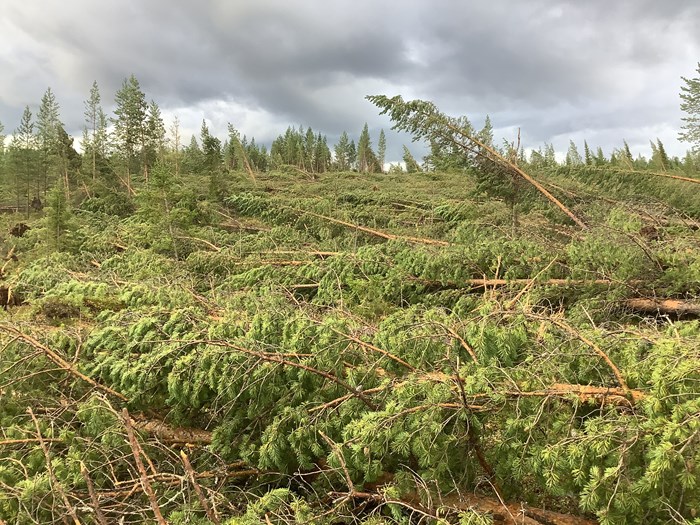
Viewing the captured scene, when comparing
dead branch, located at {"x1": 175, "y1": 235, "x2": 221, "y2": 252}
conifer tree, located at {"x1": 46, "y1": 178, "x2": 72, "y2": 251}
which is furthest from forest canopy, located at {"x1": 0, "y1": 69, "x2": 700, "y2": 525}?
conifer tree, located at {"x1": 46, "y1": 178, "x2": 72, "y2": 251}

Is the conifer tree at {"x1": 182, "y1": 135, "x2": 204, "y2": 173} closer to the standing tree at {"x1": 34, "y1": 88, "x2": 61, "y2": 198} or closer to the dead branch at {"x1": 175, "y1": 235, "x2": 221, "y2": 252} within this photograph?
the standing tree at {"x1": 34, "y1": 88, "x2": 61, "y2": 198}

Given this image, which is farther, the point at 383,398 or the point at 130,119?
the point at 130,119

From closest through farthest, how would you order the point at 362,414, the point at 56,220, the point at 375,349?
the point at 362,414 → the point at 375,349 → the point at 56,220

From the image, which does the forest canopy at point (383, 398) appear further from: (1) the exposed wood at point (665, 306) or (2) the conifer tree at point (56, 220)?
(2) the conifer tree at point (56, 220)

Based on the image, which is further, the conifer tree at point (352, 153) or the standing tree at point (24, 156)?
the conifer tree at point (352, 153)

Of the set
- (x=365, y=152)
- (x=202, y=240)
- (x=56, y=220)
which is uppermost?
(x=365, y=152)

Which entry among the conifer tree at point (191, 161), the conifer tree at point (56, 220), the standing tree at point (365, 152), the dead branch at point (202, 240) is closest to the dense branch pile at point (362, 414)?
the dead branch at point (202, 240)

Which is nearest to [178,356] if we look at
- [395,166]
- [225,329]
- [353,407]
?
[225,329]

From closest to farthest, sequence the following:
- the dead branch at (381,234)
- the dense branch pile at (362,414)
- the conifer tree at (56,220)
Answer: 1. the dense branch pile at (362,414)
2. the dead branch at (381,234)
3. the conifer tree at (56,220)

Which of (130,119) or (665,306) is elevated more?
(130,119)

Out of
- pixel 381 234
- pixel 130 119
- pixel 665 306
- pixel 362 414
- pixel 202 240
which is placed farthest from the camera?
pixel 130 119

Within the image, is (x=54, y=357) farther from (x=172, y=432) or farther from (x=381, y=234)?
(x=381, y=234)

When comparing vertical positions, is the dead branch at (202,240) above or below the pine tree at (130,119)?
below

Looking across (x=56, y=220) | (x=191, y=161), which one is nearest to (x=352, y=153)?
(x=191, y=161)
